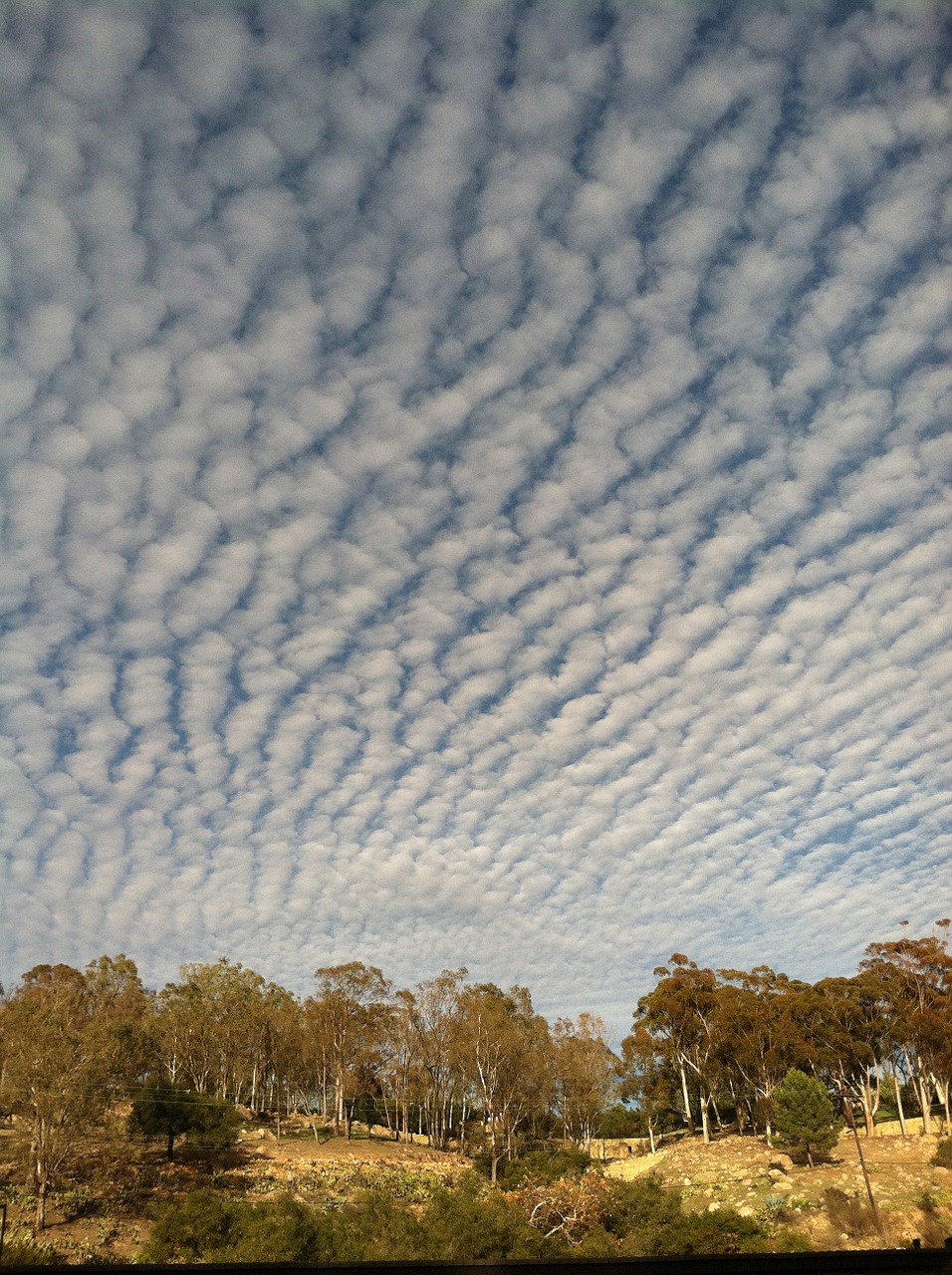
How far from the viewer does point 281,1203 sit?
82.6ft

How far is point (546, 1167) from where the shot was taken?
38219 millimetres

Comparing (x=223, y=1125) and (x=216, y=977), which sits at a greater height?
(x=216, y=977)

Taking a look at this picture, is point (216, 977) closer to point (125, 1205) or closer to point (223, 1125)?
point (223, 1125)

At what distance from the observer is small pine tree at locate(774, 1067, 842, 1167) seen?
34531 millimetres

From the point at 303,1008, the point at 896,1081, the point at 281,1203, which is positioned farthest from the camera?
the point at 303,1008

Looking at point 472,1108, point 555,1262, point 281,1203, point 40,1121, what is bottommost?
point 472,1108

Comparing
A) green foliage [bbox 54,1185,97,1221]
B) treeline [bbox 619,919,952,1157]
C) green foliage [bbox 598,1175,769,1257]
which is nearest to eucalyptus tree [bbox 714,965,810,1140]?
treeline [bbox 619,919,952,1157]

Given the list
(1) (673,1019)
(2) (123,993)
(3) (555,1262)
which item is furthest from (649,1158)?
(3) (555,1262)

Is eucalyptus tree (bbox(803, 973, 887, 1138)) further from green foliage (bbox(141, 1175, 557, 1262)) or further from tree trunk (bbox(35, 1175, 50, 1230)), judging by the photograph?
tree trunk (bbox(35, 1175, 50, 1230))

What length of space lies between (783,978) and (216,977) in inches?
1683

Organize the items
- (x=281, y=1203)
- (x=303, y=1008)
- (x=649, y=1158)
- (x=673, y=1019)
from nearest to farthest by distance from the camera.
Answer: (x=281, y=1203) → (x=649, y=1158) → (x=673, y=1019) → (x=303, y=1008)

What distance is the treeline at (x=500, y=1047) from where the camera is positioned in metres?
41.2

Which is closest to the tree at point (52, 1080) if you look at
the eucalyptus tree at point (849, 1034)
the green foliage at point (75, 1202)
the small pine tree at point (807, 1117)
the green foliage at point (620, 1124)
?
the green foliage at point (75, 1202)

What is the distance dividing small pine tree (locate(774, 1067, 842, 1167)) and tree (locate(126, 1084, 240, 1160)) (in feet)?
87.3
